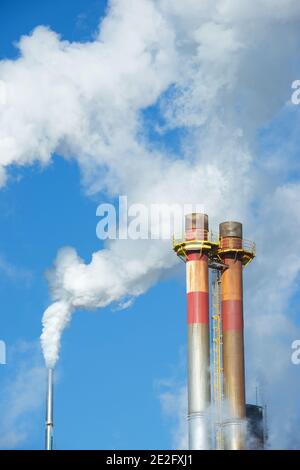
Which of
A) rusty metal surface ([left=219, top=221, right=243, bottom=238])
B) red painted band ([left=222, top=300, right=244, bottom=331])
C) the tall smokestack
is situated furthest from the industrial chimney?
the tall smokestack

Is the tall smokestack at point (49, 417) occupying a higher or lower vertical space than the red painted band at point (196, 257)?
lower

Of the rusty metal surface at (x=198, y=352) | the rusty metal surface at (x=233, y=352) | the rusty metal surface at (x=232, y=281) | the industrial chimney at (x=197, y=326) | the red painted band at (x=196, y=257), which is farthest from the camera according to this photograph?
the rusty metal surface at (x=232, y=281)

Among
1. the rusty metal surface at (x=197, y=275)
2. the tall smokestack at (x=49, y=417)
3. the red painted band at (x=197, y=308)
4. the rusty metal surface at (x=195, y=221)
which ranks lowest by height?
the tall smokestack at (x=49, y=417)

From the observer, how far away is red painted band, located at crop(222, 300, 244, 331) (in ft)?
294

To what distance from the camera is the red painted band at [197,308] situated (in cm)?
8756

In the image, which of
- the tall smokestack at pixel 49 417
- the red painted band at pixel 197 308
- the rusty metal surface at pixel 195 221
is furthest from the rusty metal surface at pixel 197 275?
the tall smokestack at pixel 49 417

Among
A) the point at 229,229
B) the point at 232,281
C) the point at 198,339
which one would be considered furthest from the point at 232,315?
the point at 229,229

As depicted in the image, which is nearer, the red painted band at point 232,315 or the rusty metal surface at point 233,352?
the rusty metal surface at point 233,352

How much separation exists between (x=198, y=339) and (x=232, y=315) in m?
3.75

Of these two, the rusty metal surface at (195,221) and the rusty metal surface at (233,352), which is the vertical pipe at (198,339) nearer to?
the rusty metal surface at (195,221)

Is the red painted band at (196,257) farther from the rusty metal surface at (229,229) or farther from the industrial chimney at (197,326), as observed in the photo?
the rusty metal surface at (229,229)

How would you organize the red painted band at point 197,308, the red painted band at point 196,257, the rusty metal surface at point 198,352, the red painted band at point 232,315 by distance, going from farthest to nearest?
1. the red painted band at point 232,315
2. the red painted band at point 196,257
3. the red painted band at point 197,308
4. the rusty metal surface at point 198,352
